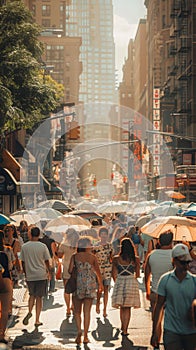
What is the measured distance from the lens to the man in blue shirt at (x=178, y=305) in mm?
7645

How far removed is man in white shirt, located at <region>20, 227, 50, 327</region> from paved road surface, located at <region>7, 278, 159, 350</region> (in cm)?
50

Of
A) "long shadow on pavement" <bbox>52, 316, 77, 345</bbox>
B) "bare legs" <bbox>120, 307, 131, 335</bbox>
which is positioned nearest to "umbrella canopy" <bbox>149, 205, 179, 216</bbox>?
"long shadow on pavement" <bbox>52, 316, 77, 345</bbox>

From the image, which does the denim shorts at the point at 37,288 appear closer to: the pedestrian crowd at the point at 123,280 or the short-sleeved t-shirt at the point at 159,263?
the pedestrian crowd at the point at 123,280

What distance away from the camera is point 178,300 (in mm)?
7723

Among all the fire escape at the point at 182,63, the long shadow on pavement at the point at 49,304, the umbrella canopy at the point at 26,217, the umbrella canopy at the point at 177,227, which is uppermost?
the fire escape at the point at 182,63

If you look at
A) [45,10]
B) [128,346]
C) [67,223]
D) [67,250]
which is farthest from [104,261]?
[45,10]

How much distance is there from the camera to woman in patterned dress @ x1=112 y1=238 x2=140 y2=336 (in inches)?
470

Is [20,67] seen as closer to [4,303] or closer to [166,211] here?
[166,211]

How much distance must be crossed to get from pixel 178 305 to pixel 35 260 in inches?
228

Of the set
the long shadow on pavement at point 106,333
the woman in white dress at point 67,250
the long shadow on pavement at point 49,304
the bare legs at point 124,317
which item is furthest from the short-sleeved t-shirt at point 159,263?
the long shadow on pavement at point 49,304

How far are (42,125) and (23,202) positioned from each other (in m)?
18.6

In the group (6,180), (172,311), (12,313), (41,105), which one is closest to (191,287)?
(172,311)

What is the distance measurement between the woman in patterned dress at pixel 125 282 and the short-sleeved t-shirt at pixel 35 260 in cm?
161

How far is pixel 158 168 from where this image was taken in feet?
312
